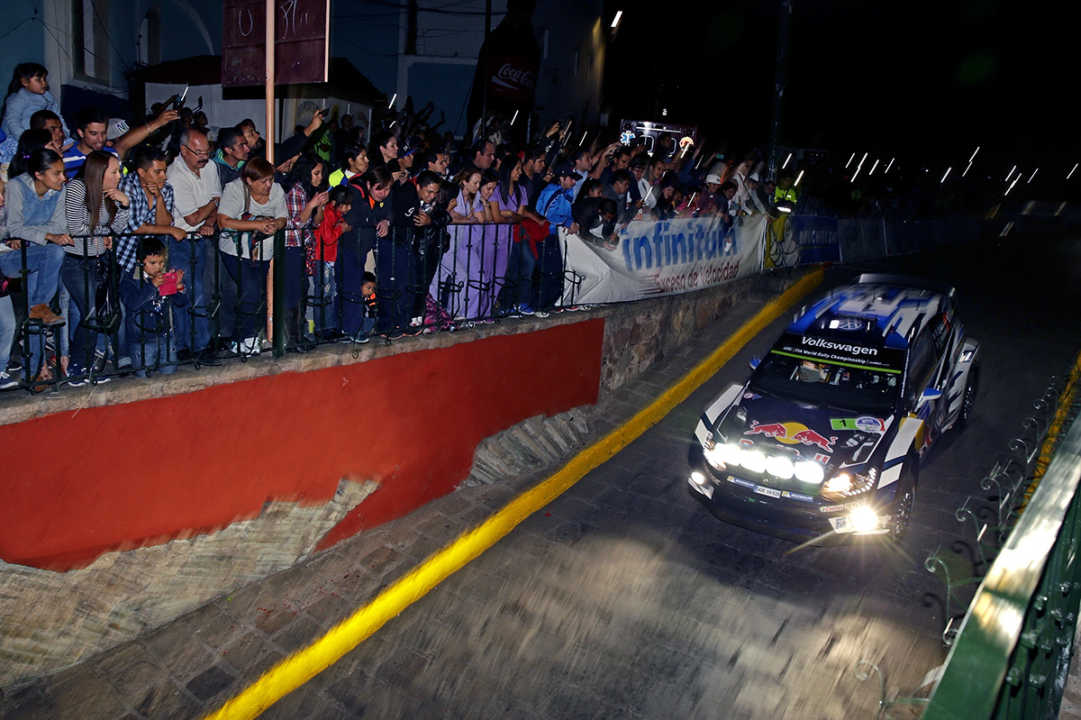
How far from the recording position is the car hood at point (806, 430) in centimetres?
756

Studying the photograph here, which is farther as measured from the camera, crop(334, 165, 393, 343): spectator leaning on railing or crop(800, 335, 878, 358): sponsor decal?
crop(800, 335, 878, 358): sponsor decal

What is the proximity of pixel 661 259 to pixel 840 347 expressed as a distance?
12.3ft

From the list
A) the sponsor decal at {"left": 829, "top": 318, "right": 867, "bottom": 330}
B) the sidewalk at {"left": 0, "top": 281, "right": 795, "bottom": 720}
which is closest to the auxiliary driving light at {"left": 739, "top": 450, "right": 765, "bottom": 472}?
the sponsor decal at {"left": 829, "top": 318, "right": 867, "bottom": 330}

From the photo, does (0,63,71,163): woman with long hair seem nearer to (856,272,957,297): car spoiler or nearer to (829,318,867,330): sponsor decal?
(829,318,867,330): sponsor decal

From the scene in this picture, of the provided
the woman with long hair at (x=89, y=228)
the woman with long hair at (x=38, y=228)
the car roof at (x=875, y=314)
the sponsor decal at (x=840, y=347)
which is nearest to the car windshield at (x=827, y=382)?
the sponsor decal at (x=840, y=347)

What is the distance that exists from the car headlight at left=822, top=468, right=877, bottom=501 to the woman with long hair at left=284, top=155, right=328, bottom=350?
4688 mm

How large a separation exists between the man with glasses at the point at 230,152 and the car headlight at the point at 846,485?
5.85 metres

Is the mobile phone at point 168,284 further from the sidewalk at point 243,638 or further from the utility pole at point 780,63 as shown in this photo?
the utility pole at point 780,63

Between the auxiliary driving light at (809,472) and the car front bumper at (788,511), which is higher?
the auxiliary driving light at (809,472)

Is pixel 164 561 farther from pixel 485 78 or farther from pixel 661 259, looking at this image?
pixel 485 78

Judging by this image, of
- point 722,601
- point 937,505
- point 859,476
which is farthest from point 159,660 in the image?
point 937,505

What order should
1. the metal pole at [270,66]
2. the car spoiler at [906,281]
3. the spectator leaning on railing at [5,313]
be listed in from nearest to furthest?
the spectator leaning on railing at [5,313] → the metal pole at [270,66] → the car spoiler at [906,281]

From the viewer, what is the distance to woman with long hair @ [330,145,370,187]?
307 inches

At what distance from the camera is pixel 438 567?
7066mm
